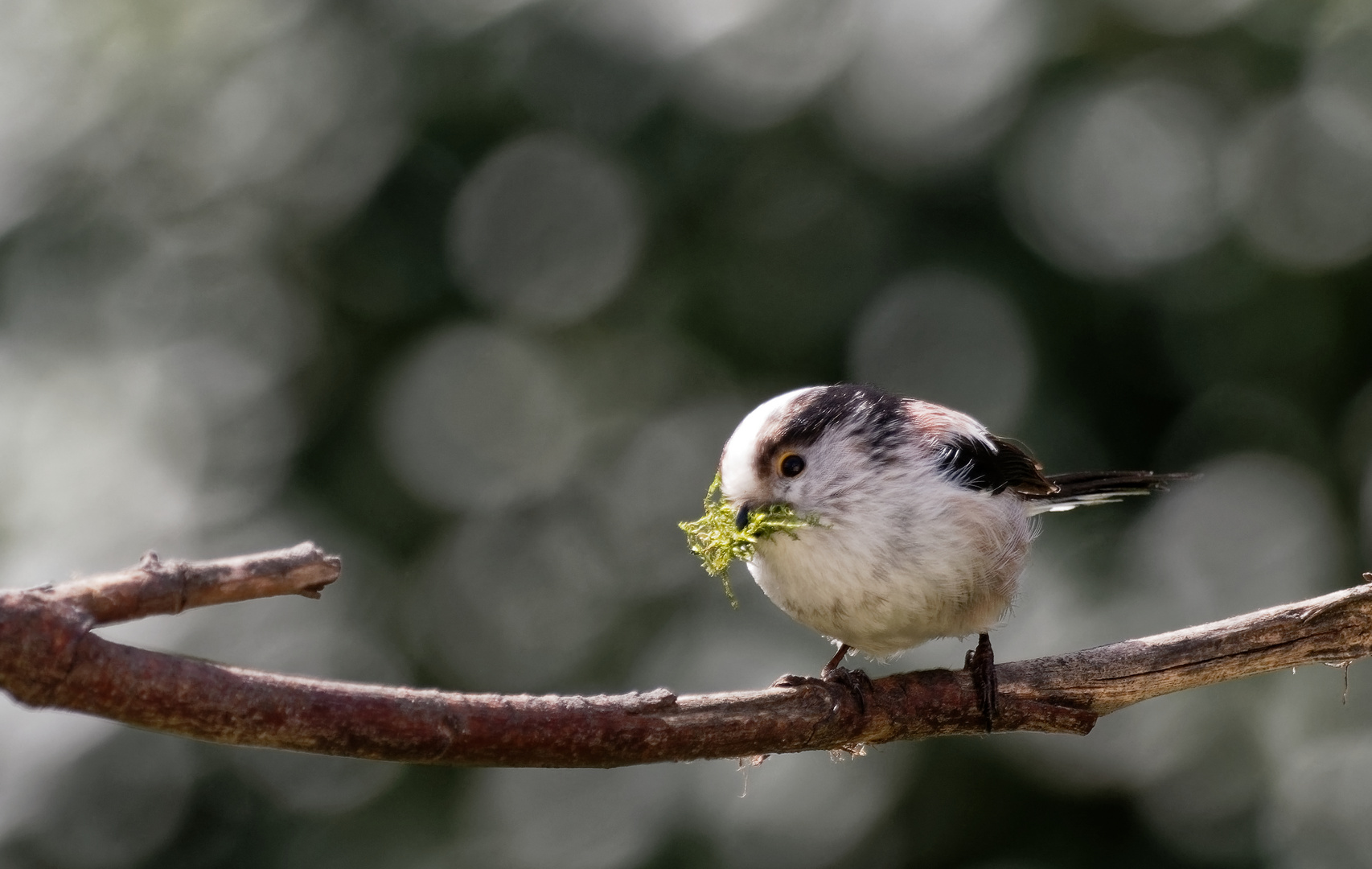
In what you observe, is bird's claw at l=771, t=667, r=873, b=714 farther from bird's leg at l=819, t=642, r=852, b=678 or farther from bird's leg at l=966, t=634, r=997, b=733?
bird's leg at l=819, t=642, r=852, b=678

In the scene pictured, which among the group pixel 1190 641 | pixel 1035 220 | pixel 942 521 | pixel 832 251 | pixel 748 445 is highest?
pixel 832 251

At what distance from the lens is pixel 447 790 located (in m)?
4.45

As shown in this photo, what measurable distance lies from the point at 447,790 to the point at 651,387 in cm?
189

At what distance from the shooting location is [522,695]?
2.53m

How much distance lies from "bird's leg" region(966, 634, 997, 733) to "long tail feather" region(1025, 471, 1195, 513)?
0.96 meters

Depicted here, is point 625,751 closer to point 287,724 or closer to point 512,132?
point 287,724

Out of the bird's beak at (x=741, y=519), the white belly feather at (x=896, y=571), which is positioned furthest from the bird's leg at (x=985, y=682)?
the bird's beak at (x=741, y=519)

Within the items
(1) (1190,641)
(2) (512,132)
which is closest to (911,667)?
(1) (1190,641)

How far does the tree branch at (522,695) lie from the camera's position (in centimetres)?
203


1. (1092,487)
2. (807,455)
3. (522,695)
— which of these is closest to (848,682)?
(807,455)

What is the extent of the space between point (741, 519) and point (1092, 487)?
1.55m

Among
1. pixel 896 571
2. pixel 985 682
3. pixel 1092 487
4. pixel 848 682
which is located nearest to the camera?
pixel 848 682

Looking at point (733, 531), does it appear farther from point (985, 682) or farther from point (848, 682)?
point (985, 682)

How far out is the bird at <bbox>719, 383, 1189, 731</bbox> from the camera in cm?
361
